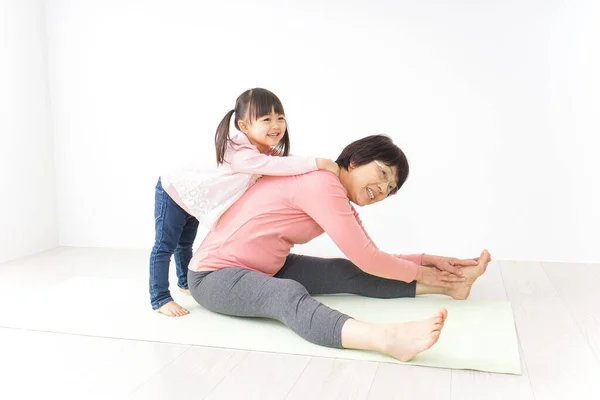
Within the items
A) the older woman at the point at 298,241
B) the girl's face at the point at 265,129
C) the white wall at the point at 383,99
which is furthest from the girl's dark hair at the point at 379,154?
the white wall at the point at 383,99

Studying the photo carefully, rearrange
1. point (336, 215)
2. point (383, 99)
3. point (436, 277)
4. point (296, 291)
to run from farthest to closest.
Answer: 1. point (383, 99)
2. point (436, 277)
3. point (336, 215)
4. point (296, 291)

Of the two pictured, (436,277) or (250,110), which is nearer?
(250,110)

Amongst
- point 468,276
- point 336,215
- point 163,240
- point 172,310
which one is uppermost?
point 336,215

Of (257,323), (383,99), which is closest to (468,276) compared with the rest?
(257,323)

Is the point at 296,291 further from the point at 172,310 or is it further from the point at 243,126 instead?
the point at 243,126

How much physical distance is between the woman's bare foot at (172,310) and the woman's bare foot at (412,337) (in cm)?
81

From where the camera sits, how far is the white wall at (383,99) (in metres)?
3.24

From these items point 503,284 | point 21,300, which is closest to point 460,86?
point 503,284

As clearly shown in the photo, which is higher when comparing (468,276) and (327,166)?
(327,166)

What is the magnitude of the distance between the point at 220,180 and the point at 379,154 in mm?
560

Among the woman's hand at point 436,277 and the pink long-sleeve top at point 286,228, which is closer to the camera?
the pink long-sleeve top at point 286,228

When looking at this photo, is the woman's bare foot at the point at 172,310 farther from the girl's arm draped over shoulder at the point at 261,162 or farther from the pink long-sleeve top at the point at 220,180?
the girl's arm draped over shoulder at the point at 261,162

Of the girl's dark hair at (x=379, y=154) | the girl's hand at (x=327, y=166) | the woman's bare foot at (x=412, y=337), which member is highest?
the girl's dark hair at (x=379, y=154)

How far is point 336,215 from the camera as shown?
80.5 inches
